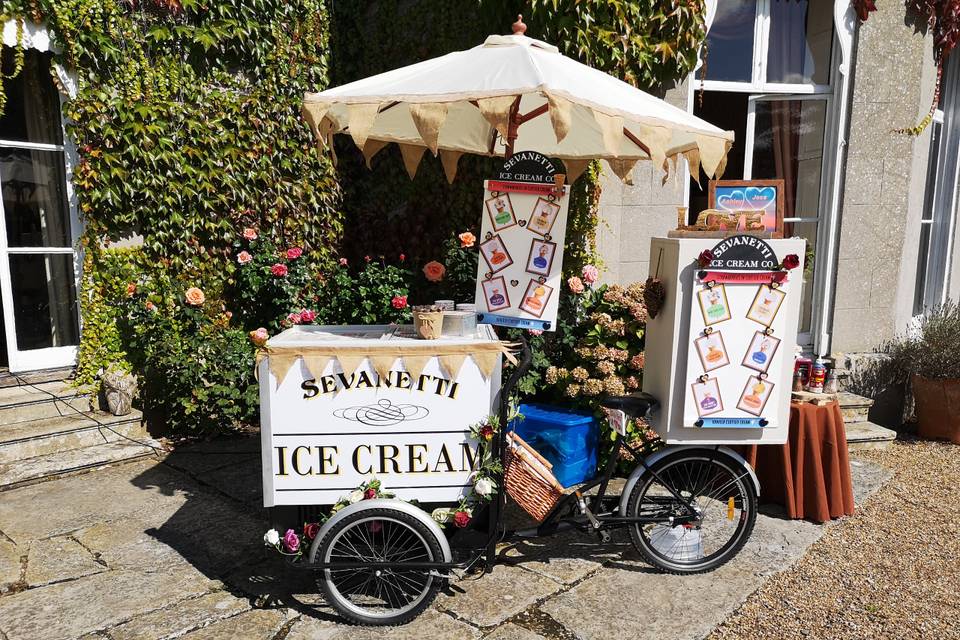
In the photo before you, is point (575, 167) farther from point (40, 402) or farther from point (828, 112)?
point (40, 402)

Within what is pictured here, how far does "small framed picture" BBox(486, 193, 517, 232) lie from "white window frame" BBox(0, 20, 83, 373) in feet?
11.5

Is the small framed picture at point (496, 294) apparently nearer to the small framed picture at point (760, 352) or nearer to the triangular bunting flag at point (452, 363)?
the triangular bunting flag at point (452, 363)

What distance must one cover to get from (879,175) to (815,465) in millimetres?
3126

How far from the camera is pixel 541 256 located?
366cm

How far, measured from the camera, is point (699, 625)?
282cm

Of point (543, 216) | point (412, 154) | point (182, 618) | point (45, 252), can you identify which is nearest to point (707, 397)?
point (543, 216)

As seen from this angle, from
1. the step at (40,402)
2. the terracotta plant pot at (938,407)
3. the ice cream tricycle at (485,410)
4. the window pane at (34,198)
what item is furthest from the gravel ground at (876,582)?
the window pane at (34,198)

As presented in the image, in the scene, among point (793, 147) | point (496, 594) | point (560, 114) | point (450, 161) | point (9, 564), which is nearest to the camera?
point (560, 114)

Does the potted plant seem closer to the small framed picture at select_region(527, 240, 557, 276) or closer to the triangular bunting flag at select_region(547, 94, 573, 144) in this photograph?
the small framed picture at select_region(527, 240, 557, 276)

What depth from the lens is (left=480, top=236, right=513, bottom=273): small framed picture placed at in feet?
12.3

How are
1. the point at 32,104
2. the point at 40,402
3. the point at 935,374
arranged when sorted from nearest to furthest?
the point at 40,402
the point at 32,104
the point at 935,374

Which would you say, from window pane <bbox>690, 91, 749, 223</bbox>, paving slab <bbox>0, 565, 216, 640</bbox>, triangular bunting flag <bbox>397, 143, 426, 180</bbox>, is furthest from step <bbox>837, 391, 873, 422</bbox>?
paving slab <bbox>0, 565, 216, 640</bbox>

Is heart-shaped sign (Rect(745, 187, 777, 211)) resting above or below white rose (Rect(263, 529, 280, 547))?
above

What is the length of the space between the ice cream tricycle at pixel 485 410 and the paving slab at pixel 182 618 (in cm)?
39
